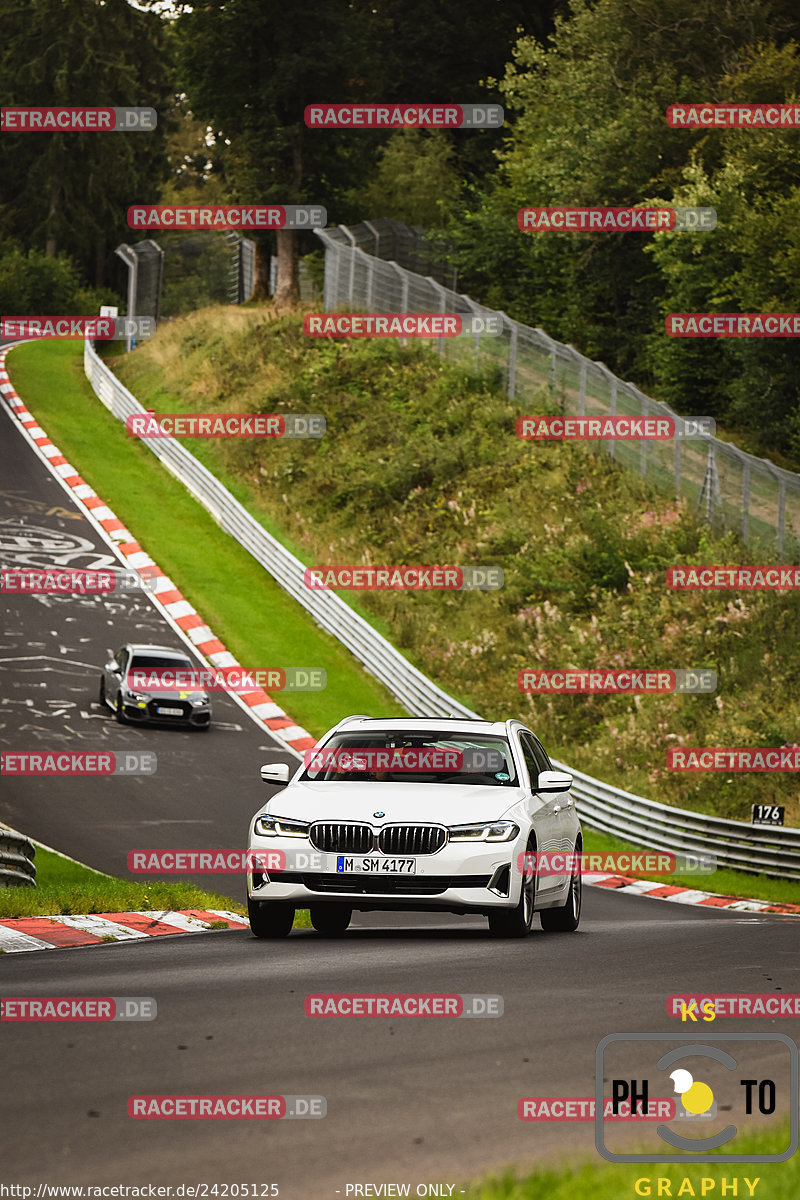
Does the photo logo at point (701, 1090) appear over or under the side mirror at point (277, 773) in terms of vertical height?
under

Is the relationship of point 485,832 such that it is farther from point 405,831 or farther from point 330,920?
point 330,920

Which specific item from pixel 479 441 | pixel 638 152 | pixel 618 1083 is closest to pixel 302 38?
pixel 638 152

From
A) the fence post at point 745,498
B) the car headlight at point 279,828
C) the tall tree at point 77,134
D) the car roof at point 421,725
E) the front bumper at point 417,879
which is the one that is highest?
the tall tree at point 77,134

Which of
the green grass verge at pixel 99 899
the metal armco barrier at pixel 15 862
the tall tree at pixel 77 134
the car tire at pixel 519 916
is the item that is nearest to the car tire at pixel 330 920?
the car tire at pixel 519 916

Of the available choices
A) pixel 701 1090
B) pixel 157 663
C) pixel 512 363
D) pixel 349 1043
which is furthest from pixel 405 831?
pixel 512 363

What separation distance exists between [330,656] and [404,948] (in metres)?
20.8

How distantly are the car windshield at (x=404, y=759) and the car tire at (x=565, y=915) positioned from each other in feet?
4.98

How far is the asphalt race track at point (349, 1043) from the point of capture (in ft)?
17.2

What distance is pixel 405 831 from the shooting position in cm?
1084

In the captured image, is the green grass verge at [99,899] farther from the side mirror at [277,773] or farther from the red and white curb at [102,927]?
the side mirror at [277,773]

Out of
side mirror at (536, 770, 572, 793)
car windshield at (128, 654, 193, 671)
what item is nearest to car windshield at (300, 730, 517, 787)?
side mirror at (536, 770, 572, 793)

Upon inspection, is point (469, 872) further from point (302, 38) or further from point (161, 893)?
point (302, 38)

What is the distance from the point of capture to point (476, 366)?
3994cm

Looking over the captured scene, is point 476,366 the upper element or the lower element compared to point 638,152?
lower
